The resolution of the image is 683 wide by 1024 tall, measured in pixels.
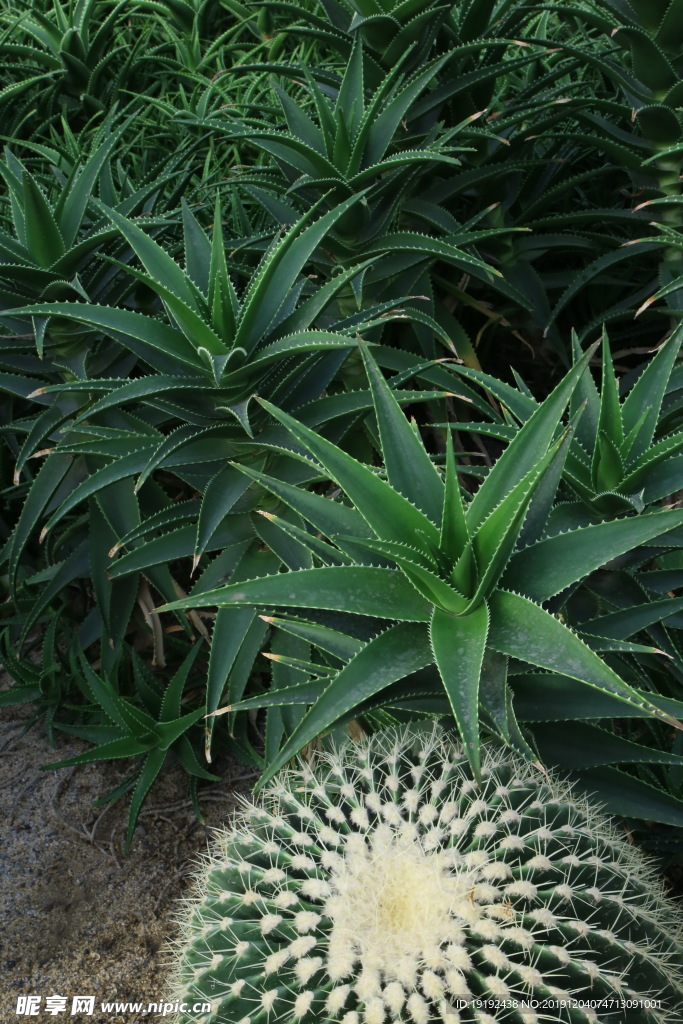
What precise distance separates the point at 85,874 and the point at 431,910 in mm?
1542

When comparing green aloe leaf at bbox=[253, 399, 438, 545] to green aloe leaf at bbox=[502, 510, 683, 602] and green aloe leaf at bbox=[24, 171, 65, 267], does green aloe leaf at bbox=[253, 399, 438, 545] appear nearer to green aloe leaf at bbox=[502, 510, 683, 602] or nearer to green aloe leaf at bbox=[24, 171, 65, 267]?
green aloe leaf at bbox=[502, 510, 683, 602]

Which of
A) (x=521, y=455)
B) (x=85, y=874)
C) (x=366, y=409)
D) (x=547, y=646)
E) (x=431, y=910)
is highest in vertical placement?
(x=521, y=455)

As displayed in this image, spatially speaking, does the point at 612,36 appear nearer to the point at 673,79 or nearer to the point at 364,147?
the point at 673,79

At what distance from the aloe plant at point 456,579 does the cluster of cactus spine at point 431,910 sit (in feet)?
0.44

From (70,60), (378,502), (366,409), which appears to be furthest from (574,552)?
(70,60)

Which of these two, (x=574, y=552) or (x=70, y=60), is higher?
(x=70, y=60)

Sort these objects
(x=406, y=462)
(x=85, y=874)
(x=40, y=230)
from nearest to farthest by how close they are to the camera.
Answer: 1. (x=406, y=462)
2. (x=40, y=230)
3. (x=85, y=874)

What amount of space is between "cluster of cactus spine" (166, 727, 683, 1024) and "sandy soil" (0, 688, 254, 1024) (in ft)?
3.17

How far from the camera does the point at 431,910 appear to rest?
1.15 m

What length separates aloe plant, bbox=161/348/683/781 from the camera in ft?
3.66

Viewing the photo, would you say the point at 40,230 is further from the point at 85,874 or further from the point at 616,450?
the point at 85,874

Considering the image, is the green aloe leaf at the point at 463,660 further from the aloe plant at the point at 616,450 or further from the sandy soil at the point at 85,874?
the sandy soil at the point at 85,874

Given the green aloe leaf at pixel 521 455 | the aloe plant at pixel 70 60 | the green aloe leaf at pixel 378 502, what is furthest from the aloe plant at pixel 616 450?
the aloe plant at pixel 70 60

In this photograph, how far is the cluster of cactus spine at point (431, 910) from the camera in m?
1.09
